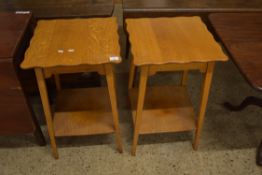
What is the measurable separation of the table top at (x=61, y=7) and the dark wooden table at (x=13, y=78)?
182mm

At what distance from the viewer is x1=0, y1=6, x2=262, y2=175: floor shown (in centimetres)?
128

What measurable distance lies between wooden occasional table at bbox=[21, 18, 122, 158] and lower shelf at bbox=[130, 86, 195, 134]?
0.54 feet

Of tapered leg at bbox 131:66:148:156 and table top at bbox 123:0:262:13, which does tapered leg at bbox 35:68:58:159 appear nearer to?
tapered leg at bbox 131:66:148:156

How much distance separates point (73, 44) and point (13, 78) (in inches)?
10.5

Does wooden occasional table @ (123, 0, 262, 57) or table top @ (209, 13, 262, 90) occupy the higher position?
table top @ (209, 13, 262, 90)

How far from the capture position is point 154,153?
135 cm

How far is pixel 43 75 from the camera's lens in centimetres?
98

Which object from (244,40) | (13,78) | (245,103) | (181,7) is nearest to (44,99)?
(13,78)

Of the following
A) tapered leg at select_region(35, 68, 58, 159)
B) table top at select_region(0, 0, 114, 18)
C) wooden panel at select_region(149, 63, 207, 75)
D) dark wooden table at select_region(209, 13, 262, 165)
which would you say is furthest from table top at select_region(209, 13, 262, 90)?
tapered leg at select_region(35, 68, 58, 159)

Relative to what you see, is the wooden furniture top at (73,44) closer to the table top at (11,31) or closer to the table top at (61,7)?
the table top at (11,31)

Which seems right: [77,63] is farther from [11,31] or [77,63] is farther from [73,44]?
[11,31]

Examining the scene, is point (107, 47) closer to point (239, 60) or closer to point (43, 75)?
point (43, 75)

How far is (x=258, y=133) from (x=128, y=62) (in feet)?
3.31

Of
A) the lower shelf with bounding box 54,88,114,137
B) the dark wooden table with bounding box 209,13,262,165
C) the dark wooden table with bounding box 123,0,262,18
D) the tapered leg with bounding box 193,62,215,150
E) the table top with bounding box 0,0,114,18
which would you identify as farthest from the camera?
the dark wooden table with bounding box 123,0,262,18
